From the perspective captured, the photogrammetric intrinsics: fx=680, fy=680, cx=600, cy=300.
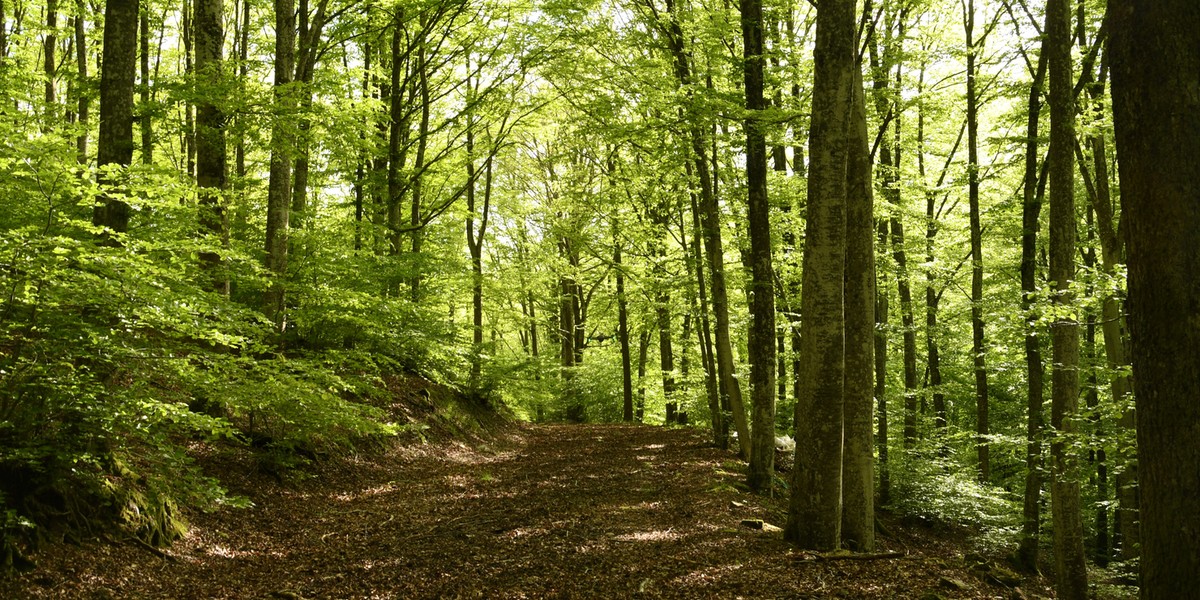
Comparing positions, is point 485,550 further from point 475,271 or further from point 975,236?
point 475,271

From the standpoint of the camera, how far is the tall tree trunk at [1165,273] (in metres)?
3.51

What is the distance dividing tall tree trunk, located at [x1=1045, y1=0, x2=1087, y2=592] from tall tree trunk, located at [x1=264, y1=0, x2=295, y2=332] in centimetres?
1017

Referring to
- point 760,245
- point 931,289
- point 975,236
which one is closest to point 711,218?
point 760,245

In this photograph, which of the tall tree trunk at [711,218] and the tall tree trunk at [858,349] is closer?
the tall tree trunk at [858,349]

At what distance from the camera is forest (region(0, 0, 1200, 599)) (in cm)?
506

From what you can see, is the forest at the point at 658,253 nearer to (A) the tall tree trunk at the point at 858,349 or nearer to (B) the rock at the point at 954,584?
(A) the tall tree trunk at the point at 858,349

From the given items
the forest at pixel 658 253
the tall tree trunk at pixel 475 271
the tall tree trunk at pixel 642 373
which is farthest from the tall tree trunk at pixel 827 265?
the tall tree trunk at pixel 642 373

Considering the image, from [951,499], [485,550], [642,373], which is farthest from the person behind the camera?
[642,373]

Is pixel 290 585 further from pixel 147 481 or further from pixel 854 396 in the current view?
pixel 854 396

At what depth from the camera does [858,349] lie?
7746mm

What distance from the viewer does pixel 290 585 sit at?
600 centimetres

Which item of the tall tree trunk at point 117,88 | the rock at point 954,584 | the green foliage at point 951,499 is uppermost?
the tall tree trunk at point 117,88

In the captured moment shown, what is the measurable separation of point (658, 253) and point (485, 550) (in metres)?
13.9

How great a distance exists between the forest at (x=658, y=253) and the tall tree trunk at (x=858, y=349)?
0.11ft
